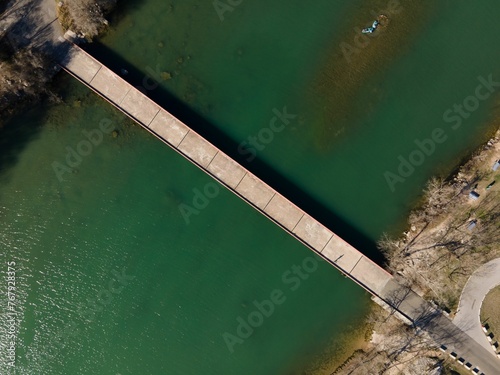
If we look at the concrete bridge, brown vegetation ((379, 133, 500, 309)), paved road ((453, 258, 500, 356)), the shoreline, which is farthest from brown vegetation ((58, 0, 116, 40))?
paved road ((453, 258, 500, 356))

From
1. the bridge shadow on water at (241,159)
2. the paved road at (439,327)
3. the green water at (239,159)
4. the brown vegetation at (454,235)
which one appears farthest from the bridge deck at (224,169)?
the brown vegetation at (454,235)

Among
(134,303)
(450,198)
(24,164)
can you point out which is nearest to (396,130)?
(450,198)

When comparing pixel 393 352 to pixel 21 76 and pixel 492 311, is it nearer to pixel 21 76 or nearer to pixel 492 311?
pixel 492 311

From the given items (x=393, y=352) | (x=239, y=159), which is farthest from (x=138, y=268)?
(x=393, y=352)

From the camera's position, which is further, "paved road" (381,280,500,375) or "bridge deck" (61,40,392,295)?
"paved road" (381,280,500,375)

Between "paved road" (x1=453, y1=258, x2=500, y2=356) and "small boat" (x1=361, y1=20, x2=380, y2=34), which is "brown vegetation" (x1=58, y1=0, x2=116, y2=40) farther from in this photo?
"paved road" (x1=453, y1=258, x2=500, y2=356)

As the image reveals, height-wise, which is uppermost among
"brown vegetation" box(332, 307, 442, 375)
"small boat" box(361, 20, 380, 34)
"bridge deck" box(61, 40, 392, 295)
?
"small boat" box(361, 20, 380, 34)

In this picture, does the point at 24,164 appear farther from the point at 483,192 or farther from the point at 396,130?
the point at 483,192
